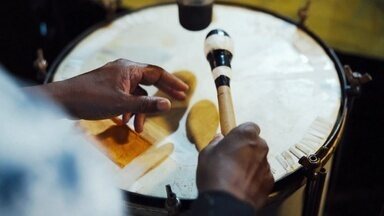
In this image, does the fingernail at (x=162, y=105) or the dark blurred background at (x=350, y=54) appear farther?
the dark blurred background at (x=350, y=54)

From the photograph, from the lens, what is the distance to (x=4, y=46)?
2.20 metres

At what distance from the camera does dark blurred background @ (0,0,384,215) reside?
2.05 meters

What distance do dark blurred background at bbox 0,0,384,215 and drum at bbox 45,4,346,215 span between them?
0.52 m

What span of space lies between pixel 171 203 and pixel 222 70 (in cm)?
35

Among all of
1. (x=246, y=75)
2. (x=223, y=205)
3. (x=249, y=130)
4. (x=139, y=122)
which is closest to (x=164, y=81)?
(x=139, y=122)

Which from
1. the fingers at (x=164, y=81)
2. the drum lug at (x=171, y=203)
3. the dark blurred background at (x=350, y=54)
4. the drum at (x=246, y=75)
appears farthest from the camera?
the dark blurred background at (x=350, y=54)

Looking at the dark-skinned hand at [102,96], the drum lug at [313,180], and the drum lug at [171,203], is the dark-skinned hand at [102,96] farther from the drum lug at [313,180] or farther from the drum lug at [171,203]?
the drum lug at [313,180]

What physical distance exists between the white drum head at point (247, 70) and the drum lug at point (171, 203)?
5 cm

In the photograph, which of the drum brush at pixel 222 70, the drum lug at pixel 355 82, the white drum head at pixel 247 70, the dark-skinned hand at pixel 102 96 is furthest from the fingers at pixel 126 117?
the drum lug at pixel 355 82

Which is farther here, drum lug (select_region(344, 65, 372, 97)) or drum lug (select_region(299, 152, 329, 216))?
drum lug (select_region(344, 65, 372, 97))

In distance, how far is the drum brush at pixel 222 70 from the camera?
1.09 meters

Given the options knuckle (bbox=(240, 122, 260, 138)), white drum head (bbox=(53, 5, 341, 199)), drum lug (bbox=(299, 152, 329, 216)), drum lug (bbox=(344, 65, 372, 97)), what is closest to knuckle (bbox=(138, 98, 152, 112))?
white drum head (bbox=(53, 5, 341, 199))

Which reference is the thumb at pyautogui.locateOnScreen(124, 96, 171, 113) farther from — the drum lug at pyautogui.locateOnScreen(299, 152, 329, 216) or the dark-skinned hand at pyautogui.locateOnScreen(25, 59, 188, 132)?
the drum lug at pyautogui.locateOnScreen(299, 152, 329, 216)

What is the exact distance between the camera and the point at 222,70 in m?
1.18
